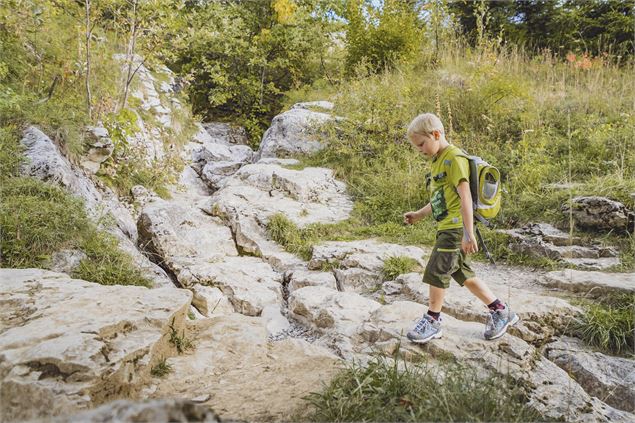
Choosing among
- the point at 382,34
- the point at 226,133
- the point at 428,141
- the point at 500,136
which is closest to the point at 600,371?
the point at 428,141

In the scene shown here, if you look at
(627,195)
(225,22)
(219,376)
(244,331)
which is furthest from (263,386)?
(225,22)

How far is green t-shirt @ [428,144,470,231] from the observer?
2.87 m

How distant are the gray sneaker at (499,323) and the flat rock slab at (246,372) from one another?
1.16 meters

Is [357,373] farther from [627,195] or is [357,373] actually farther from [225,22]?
[225,22]

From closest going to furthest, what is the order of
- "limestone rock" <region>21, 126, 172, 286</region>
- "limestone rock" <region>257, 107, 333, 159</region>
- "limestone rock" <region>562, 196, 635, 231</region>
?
"limestone rock" <region>21, 126, 172, 286</region> → "limestone rock" <region>562, 196, 635, 231</region> → "limestone rock" <region>257, 107, 333, 159</region>

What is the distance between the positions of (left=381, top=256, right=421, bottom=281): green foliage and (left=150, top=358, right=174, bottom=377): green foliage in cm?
274

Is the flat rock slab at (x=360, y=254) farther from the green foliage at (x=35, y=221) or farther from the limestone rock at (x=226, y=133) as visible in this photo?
the limestone rock at (x=226, y=133)

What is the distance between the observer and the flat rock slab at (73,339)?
6.08ft

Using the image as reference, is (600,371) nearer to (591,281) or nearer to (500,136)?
(591,281)

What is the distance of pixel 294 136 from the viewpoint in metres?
8.64

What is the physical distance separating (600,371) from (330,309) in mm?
2046

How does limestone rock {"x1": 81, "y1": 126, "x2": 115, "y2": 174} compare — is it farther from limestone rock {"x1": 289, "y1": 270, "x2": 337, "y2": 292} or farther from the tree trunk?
limestone rock {"x1": 289, "y1": 270, "x2": 337, "y2": 292}

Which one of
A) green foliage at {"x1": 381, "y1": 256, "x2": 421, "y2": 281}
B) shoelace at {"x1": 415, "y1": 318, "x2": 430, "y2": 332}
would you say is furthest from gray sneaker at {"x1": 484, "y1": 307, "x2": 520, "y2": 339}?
green foliage at {"x1": 381, "y1": 256, "x2": 421, "y2": 281}

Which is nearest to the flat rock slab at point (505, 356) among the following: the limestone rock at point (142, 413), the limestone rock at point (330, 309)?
the limestone rock at point (330, 309)
